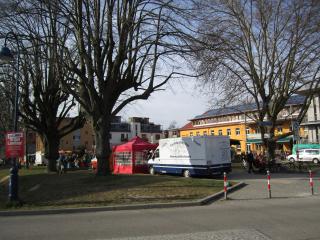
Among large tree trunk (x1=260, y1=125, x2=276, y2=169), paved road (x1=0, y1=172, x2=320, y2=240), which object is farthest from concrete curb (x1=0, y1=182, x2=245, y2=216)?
large tree trunk (x1=260, y1=125, x2=276, y2=169)

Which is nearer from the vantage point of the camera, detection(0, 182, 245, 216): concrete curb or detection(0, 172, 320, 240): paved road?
detection(0, 172, 320, 240): paved road

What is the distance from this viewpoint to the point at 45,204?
14.9 metres

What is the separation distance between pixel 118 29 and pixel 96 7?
5.26 ft

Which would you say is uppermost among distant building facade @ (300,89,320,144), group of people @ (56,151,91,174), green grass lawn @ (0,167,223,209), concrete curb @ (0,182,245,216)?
distant building facade @ (300,89,320,144)

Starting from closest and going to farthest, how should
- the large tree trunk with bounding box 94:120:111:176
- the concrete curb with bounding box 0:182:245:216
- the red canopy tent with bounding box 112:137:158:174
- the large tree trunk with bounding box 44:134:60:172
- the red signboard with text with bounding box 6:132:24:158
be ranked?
the concrete curb with bounding box 0:182:245:216 → the red signboard with text with bounding box 6:132:24:158 → the large tree trunk with bounding box 94:120:111:176 → the red canopy tent with bounding box 112:137:158:174 → the large tree trunk with bounding box 44:134:60:172

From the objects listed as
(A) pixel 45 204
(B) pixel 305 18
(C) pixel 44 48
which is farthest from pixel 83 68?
(B) pixel 305 18

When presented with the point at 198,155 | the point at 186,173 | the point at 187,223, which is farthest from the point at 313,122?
the point at 187,223

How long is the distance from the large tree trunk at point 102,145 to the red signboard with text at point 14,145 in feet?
27.7

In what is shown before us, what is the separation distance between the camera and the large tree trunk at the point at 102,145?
923 inches

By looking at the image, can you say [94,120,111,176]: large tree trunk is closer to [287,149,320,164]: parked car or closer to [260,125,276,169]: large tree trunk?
[260,125,276,169]: large tree trunk

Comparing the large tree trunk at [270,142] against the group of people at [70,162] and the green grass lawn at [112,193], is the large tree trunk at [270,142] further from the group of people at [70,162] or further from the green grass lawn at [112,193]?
the group of people at [70,162]

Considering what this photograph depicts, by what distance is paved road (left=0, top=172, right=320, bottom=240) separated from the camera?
8.88 meters

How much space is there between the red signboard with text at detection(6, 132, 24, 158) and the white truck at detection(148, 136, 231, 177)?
501 inches

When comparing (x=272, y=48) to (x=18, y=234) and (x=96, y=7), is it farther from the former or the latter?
(x=18, y=234)
